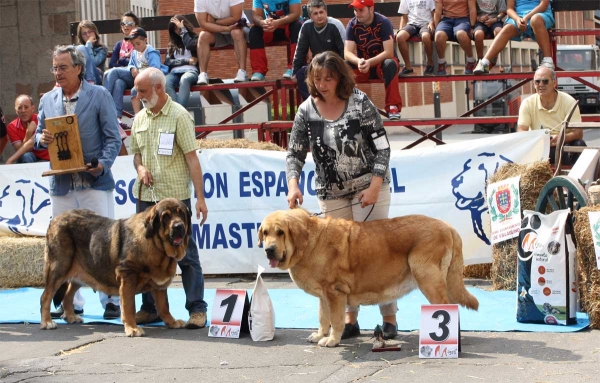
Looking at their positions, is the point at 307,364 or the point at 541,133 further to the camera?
the point at 541,133

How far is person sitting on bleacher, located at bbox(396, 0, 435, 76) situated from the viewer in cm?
1261

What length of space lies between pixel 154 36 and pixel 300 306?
17248mm

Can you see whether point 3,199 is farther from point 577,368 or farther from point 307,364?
point 577,368

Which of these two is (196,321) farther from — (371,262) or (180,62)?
(180,62)

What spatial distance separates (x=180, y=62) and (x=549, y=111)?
5.68 m

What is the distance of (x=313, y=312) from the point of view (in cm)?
805

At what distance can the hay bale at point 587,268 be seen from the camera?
22.3 ft

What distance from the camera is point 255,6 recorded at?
41.8 ft

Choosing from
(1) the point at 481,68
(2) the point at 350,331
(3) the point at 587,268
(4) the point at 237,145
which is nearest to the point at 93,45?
(4) the point at 237,145

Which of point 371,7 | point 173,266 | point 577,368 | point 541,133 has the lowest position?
point 577,368

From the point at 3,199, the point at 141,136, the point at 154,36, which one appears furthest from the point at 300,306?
the point at 154,36

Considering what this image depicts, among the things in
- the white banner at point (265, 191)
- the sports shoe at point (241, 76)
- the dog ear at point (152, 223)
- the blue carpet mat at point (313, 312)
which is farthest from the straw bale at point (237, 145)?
the dog ear at point (152, 223)

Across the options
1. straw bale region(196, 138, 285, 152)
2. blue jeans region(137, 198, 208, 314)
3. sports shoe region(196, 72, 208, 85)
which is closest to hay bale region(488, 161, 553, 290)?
blue jeans region(137, 198, 208, 314)

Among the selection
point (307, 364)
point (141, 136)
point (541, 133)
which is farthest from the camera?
point (541, 133)
